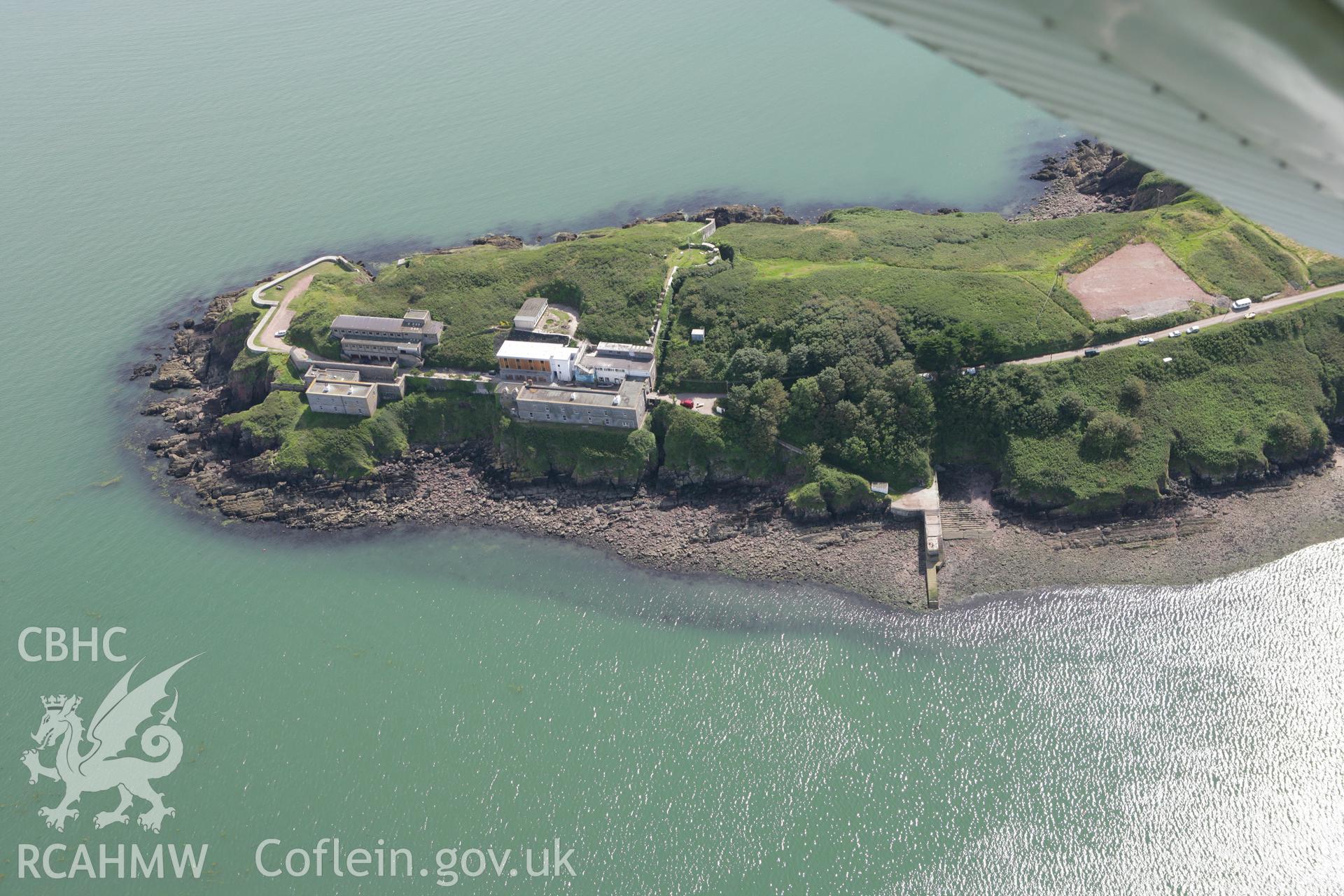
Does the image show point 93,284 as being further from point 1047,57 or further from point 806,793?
point 1047,57

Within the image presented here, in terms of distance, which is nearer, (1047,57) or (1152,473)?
(1047,57)

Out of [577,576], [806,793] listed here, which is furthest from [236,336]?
[806,793]

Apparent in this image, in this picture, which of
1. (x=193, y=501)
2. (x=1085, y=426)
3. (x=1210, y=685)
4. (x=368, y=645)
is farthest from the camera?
(x=193, y=501)

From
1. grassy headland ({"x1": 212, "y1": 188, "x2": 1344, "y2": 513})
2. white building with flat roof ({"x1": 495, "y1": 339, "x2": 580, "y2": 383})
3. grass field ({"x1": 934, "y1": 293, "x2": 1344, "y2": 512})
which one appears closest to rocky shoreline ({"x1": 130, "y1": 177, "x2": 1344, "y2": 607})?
grassy headland ({"x1": 212, "y1": 188, "x2": 1344, "y2": 513})

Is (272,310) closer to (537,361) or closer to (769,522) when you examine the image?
(537,361)

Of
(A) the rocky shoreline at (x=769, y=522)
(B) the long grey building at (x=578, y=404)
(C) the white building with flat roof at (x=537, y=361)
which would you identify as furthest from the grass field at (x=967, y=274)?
(A) the rocky shoreline at (x=769, y=522)

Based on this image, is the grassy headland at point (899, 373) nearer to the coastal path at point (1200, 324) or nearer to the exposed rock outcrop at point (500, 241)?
the coastal path at point (1200, 324)

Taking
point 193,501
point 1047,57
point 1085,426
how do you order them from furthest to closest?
point 193,501, point 1085,426, point 1047,57
